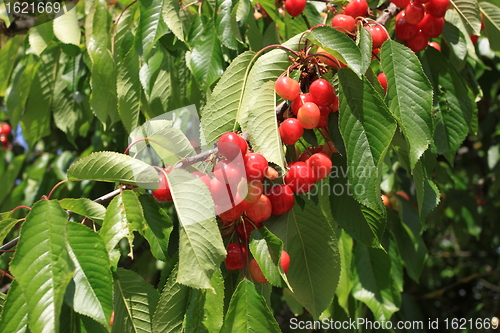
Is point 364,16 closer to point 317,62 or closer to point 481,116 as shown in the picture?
point 317,62

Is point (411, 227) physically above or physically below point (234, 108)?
below

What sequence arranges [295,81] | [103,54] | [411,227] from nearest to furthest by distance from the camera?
[295,81] → [103,54] → [411,227]

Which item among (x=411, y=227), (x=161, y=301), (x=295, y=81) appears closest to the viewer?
(x=161, y=301)

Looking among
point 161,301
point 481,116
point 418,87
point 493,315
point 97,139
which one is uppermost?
point 418,87

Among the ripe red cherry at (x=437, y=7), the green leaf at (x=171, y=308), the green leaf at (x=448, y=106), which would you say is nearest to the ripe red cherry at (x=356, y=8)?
the ripe red cherry at (x=437, y=7)

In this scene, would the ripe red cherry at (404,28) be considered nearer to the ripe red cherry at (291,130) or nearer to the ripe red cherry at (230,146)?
the ripe red cherry at (291,130)

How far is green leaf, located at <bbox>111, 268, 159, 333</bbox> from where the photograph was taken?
0.89 m

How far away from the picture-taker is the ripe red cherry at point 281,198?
97cm

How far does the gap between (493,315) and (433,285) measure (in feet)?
4.85

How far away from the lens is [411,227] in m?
1.75

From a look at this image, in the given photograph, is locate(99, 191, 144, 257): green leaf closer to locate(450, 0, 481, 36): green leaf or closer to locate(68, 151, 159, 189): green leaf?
locate(68, 151, 159, 189): green leaf

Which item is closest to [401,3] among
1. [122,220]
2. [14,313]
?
[122,220]

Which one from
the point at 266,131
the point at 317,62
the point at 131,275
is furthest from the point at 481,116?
the point at 131,275

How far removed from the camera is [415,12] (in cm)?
116
